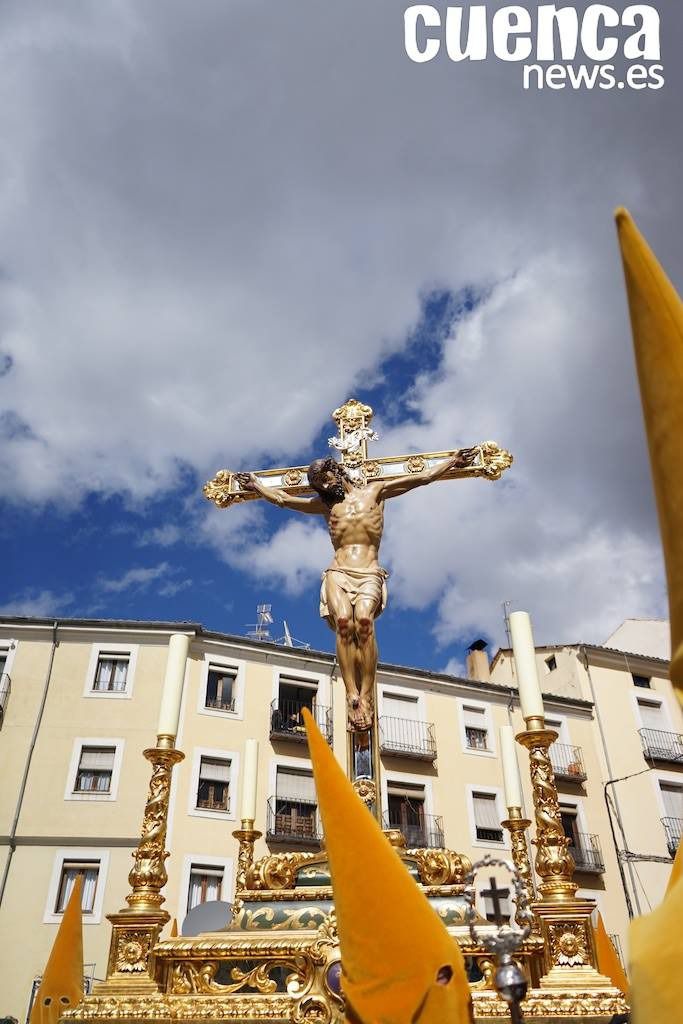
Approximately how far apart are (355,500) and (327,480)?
0.31 meters

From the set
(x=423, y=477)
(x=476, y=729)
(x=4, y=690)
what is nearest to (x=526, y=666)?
(x=423, y=477)

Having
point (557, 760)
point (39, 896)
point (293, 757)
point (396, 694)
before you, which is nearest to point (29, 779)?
point (39, 896)

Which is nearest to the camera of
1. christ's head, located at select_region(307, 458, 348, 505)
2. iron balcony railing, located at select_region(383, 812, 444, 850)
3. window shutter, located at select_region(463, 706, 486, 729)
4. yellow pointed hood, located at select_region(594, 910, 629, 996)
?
yellow pointed hood, located at select_region(594, 910, 629, 996)

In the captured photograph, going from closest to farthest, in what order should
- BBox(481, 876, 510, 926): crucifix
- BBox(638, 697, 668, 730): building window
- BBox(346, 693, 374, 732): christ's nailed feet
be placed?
1. BBox(481, 876, 510, 926): crucifix
2. BBox(346, 693, 374, 732): christ's nailed feet
3. BBox(638, 697, 668, 730): building window

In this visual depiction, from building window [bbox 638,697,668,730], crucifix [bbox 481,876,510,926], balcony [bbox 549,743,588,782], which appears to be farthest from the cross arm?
building window [bbox 638,697,668,730]

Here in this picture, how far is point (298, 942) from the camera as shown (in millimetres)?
Result: 3658

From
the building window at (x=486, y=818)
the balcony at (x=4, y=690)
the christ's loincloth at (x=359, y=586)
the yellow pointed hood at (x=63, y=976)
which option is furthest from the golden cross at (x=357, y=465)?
the building window at (x=486, y=818)

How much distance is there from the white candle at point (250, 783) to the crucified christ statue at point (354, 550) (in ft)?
5.48

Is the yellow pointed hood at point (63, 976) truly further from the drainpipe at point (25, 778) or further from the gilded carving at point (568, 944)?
the drainpipe at point (25, 778)

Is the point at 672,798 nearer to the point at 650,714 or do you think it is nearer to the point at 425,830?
the point at 650,714

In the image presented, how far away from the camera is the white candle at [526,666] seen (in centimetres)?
425

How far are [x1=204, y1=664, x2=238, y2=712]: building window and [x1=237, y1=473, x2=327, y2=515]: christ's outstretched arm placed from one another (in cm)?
1505

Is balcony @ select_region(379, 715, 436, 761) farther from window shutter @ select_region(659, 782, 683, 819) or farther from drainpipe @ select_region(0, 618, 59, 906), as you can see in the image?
drainpipe @ select_region(0, 618, 59, 906)

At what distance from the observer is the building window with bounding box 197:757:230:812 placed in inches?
755
